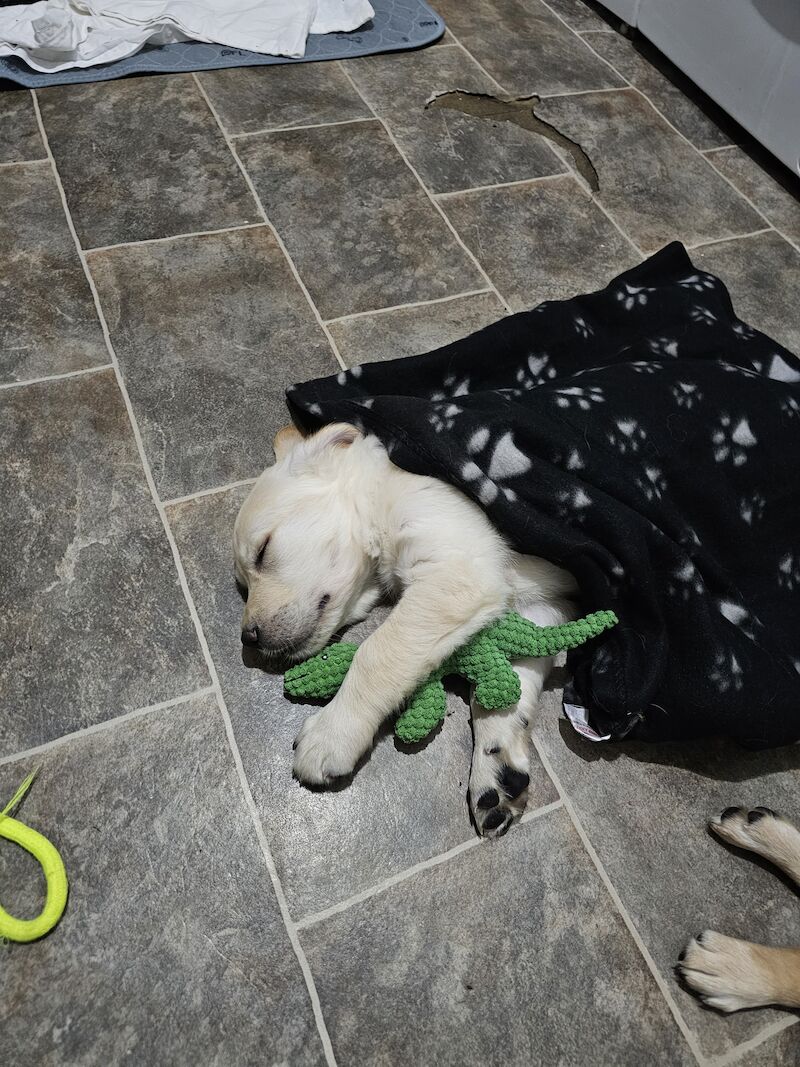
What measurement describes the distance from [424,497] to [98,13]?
2.41m

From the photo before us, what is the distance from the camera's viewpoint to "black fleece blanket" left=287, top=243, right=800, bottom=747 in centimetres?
136

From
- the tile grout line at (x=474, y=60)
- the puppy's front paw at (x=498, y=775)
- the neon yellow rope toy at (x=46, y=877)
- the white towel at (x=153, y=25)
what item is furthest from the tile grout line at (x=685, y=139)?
the neon yellow rope toy at (x=46, y=877)

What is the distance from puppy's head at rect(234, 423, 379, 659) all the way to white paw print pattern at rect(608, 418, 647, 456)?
19.6 inches

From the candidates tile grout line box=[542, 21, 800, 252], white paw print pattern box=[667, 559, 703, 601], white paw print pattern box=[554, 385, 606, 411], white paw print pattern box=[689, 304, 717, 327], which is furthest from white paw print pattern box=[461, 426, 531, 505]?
tile grout line box=[542, 21, 800, 252]

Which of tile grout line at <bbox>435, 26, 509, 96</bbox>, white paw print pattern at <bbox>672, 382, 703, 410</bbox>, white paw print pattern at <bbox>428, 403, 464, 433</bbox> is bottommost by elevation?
white paw print pattern at <bbox>428, 403, 464, 433</bbox>

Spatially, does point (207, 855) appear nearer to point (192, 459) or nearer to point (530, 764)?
point (530, 764)

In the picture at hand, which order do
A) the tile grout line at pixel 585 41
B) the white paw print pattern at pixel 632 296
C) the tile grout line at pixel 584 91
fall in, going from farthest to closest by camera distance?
the tile grout line at pixel 585 41, the tile grout line at pixel 584 91, the white paw print pattern at pixel 632 296

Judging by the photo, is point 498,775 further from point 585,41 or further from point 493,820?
point 585,41

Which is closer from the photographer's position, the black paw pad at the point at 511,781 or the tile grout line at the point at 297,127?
the black paw pad at the point at 511,781

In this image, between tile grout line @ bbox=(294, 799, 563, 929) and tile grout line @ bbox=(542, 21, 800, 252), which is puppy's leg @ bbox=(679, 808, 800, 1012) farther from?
tile grout line @ bbox=(542, 21, 800, 252)

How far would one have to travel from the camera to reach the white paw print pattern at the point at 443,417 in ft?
4.64

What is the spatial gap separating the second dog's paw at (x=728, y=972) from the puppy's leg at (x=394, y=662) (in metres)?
0.62

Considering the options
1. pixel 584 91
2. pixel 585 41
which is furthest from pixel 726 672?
pixel 585 41

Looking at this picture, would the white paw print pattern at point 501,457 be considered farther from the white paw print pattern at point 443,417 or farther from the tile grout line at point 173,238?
the tile grout line at point 173,238
